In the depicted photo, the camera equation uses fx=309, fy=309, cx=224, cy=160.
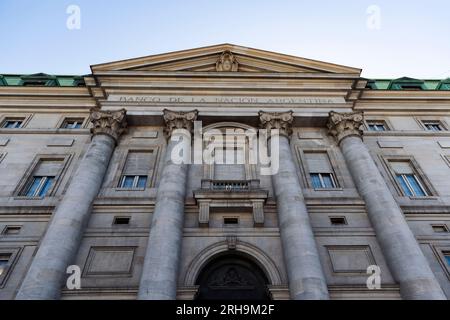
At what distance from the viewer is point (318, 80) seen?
23531mm

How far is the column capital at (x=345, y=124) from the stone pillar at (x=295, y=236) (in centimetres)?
378

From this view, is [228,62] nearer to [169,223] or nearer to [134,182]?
[134,182]

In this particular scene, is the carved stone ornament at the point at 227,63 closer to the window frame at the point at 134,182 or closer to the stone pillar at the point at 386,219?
the stone pillar at the point at 386,219

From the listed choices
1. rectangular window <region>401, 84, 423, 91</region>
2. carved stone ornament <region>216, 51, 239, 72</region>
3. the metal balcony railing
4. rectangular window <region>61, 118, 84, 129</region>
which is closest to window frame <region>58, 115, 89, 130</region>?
rectangular window <region>61, 118, 84, 129</region>

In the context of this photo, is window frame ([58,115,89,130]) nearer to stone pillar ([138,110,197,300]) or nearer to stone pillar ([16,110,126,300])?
stone pillar ([16,110,126,300])

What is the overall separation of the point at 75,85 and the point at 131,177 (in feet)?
39.1

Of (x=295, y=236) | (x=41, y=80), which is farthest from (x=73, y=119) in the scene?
(x=295, y=236)

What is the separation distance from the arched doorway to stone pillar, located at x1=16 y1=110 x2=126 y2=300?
240 inches

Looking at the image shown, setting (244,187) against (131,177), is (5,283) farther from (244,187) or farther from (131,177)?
(244,187)

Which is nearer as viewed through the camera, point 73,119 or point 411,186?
point 411,186

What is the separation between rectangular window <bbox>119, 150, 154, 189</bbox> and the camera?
18584 mm

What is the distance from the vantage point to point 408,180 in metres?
19.9

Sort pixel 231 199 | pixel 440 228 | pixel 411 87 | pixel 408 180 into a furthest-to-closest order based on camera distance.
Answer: pixel 411 87
pixel 408 180
pixel 440 228
pixel 231 199

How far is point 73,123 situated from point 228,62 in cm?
1297
